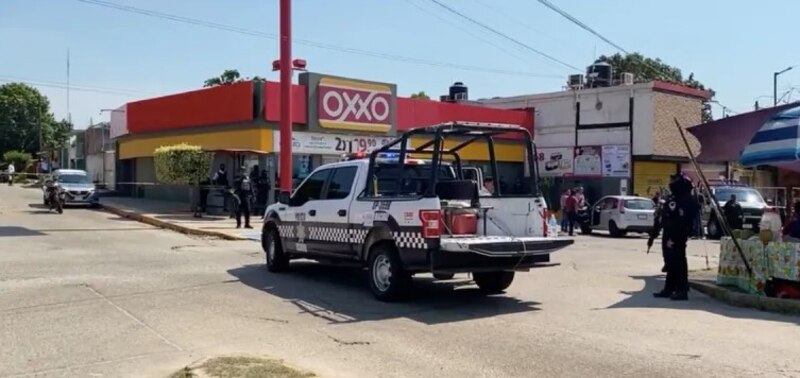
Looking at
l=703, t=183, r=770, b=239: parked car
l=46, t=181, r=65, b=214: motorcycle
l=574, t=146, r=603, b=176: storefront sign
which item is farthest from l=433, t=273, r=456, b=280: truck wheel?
l=574, t=146, r=603, b=176: storefront sign

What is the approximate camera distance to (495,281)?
11203 millimetres

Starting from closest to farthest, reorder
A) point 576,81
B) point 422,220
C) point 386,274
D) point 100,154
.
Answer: point 422,220 → point 386,274 → point 576,81 → point 100,154

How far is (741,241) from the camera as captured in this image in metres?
11.5

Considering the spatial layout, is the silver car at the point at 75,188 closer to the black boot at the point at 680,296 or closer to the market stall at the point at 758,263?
the black boot at the point at 680,296

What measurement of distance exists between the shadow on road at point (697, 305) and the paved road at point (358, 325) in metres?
0.04

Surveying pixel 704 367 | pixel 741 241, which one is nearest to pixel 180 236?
pixel 741 241

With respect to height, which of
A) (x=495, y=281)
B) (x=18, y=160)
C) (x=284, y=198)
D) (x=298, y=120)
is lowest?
(x=495, y=281)

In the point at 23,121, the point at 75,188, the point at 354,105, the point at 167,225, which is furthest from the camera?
the point at 23,121

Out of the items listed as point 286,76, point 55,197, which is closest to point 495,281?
point 286,76

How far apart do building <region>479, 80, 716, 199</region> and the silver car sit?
64.1ft

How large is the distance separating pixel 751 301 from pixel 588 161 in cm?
2534

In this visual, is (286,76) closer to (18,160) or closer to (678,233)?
(678,233)

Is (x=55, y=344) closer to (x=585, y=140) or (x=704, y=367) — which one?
(x=704, y=367)

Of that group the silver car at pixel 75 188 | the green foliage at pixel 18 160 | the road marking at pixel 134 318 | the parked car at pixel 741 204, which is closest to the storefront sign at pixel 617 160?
the parked car at pixel 741 204
